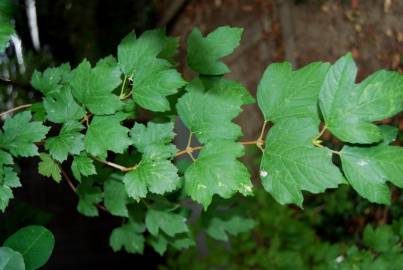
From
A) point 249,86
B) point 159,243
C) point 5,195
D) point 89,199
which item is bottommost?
point 249,86

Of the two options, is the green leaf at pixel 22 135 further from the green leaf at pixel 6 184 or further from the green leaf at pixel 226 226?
the green leaf at pixel 226 226

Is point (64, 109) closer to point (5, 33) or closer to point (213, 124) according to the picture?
point (5, 33)

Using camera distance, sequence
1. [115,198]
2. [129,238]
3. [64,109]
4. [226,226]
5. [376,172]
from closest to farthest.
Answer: [376,172] < [64,109] < [115,198] < [129,238] < [226,226]

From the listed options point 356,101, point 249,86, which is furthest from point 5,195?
point 249,86

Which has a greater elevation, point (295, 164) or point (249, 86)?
point (295, 164)

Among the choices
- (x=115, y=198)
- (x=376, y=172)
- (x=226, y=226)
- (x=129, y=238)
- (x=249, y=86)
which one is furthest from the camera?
(x=249, y=86)

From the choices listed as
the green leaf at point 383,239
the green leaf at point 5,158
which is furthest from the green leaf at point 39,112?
the green leaf at point 383,239

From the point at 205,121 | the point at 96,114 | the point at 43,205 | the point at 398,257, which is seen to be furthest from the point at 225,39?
the point at 43,205

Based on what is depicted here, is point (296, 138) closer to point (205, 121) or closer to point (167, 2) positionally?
point (205, 121)
